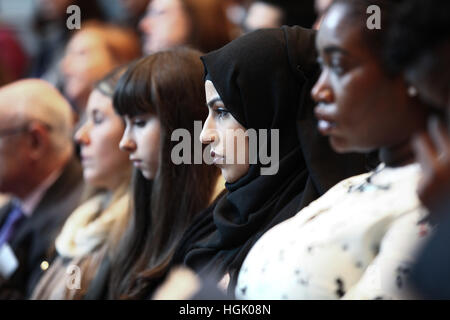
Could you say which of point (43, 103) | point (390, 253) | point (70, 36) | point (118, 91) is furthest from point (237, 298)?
point (70, 36)

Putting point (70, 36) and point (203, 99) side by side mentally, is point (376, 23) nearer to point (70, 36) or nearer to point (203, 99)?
point (203, 99)

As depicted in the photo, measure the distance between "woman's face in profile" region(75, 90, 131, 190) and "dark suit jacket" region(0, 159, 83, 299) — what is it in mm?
235

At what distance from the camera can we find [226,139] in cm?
169

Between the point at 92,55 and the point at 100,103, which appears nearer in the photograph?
the point at 100,103

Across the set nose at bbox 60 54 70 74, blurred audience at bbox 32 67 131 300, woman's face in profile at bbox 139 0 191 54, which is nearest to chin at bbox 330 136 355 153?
blurred audience at bbox 32 67 131 300

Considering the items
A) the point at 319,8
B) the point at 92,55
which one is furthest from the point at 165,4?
the point at 319,8

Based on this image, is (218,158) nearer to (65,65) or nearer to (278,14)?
(278,14)

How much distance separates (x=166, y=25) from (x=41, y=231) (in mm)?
848

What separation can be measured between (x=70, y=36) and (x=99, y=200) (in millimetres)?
1201

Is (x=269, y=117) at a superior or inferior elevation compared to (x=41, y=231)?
superior

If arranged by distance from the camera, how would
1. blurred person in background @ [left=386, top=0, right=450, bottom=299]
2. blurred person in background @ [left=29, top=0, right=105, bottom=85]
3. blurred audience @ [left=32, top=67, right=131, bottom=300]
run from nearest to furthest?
blurred person in background @ [left=386, top=0, right=450, bottom=299] < blurred audience @ [left=32, top=67, right=131, bottom=300] < blurred person in background @ [left=29, top=0, right=105, bottom=85]

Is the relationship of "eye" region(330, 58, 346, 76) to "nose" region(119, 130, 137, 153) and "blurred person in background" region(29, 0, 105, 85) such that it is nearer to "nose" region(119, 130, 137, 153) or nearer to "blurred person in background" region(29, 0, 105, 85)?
"nose" region(119, 130, 137, 153)

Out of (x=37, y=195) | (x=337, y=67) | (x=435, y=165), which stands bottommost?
(x=37, y=195)

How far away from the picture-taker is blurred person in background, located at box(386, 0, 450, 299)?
1161 millimetres
